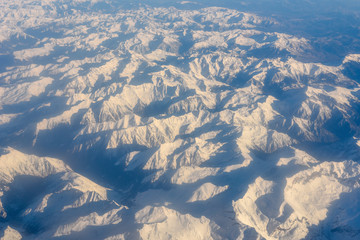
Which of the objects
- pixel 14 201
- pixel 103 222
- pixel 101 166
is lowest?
pixel 101 166

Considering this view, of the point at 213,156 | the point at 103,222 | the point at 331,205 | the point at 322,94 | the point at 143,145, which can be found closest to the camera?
the point at 103,222

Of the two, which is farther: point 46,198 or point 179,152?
point 179,152

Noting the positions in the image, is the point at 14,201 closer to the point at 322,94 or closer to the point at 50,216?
the point at 50,216

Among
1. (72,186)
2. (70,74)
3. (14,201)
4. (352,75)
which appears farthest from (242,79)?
(14,201)

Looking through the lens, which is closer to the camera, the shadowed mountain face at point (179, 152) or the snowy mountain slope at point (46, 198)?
the shadowed mountain face at point (179, 152)

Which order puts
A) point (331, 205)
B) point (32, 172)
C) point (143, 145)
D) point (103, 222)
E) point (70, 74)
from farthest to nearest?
point (70, 74), point (143, 145), point (32, 172), point (331, 205), point (103, 222)

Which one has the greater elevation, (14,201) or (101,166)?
(14,201)

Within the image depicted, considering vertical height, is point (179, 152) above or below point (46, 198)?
below

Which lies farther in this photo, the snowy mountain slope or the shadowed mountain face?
the snowy mountain slope
